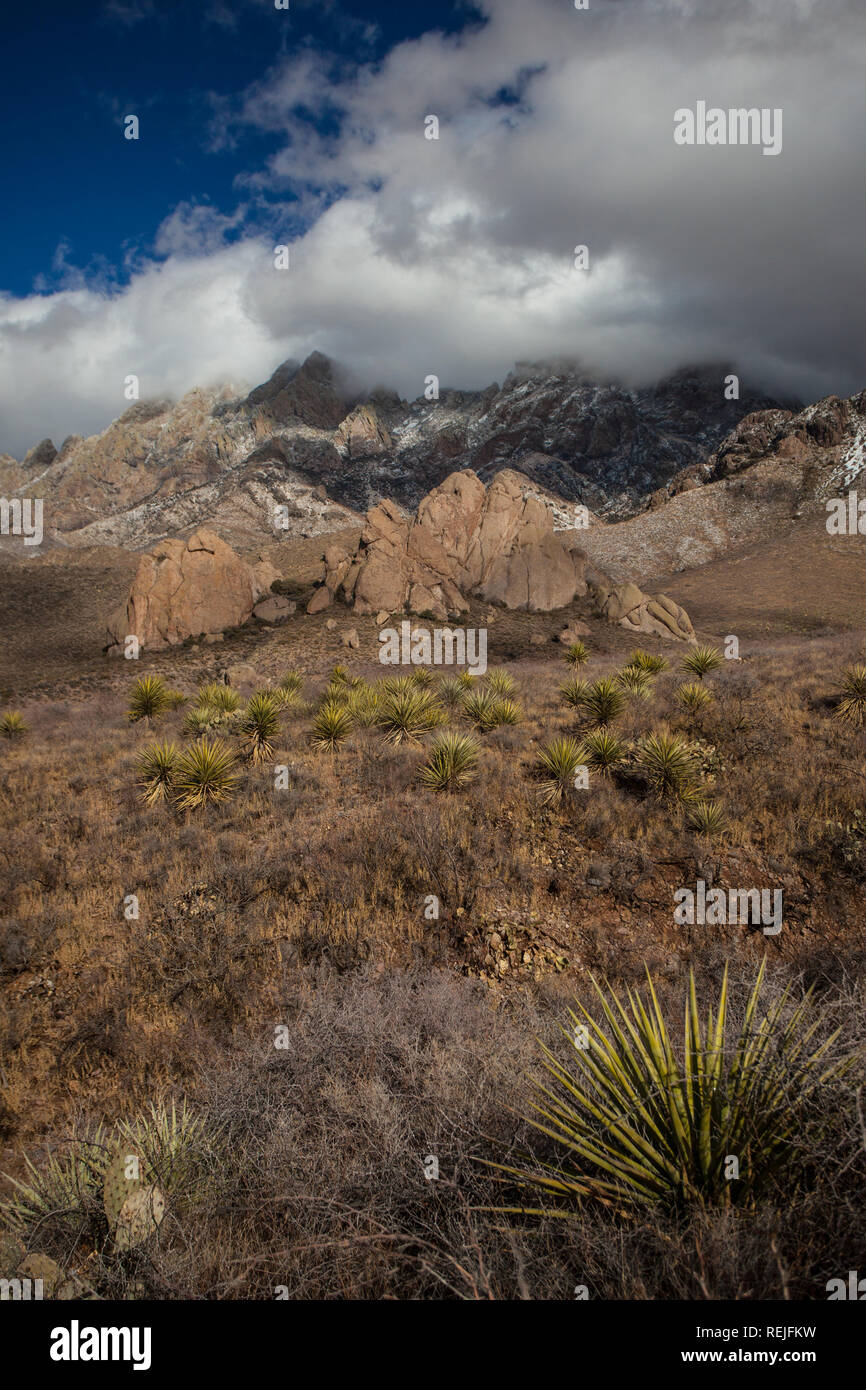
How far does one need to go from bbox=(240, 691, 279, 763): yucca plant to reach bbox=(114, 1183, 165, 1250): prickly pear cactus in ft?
26.2

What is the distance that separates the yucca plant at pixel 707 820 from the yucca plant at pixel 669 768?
42 centimetres

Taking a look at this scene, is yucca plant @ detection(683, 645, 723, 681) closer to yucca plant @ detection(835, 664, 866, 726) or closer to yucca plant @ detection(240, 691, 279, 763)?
yucca plant @ detection(835, 664, 866, 726)

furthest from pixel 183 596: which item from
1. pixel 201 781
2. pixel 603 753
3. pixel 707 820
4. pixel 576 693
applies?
pixel 707 820

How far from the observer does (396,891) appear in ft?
17.2

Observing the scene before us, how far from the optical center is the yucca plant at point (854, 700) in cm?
859

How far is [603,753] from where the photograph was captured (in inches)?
302

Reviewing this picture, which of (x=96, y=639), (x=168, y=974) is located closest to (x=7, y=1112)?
(x=168, y=974)

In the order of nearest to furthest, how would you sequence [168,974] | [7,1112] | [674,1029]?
1. [674,1029]
2. [7,1112]
3. [168,974]

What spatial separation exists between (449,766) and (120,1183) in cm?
561

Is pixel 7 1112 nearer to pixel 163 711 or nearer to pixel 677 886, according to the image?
pixel 677 886

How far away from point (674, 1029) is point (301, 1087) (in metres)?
2.11

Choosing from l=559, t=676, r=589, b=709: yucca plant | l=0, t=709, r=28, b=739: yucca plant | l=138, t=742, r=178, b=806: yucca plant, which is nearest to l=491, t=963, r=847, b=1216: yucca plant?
l=138, t=742, r=178, b=806: yucca plant

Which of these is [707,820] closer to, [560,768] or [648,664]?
[560,768]

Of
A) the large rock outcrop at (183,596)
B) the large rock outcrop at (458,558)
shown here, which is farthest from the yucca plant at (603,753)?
the large rock outcrop at (183,596)
